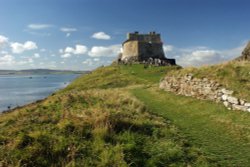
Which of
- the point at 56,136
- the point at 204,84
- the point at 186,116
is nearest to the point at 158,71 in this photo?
the point at 204,84

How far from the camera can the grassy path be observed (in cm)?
905

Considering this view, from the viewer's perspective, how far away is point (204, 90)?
1928 centimetres

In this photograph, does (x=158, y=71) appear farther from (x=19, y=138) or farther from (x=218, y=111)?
(x=19, y=138)

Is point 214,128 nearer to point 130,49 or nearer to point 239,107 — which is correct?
point 239,107

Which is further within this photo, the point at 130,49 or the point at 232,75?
the point at 130,49

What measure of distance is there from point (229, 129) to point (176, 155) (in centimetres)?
487

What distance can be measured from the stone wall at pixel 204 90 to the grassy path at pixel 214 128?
533 mm

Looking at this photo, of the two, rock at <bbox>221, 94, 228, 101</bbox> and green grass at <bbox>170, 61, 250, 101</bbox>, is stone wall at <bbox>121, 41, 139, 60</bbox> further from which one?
rock at <bbox>221, 94, 228, 101</bbox>

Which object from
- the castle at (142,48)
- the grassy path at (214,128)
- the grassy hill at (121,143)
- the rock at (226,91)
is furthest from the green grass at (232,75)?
the castle at (142,48)

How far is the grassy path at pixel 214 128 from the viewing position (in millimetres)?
9055

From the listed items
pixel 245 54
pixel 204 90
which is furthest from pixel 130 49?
pixel 204 90

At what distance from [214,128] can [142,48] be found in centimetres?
7499

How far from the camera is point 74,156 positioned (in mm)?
7965

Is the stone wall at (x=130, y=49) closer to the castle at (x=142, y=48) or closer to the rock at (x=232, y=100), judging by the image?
the castle at (x=142, y=48)
